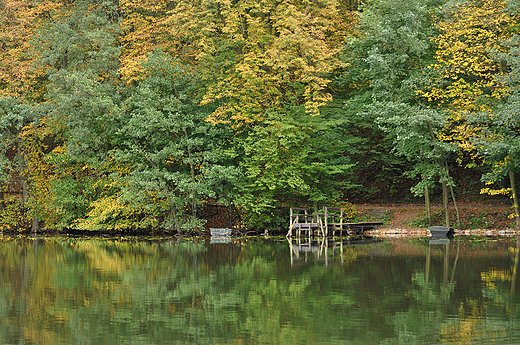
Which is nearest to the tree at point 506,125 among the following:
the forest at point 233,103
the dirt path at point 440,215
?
the forest at point 233,103

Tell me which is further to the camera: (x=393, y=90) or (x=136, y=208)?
(x=136, y=208)

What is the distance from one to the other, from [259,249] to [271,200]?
22.3 feet

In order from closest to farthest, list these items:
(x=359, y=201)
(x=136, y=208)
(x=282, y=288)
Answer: (x=282, y=288)
(x=136, y=208)
(x=359, y=201)

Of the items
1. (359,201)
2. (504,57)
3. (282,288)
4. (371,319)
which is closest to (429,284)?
(282,288)

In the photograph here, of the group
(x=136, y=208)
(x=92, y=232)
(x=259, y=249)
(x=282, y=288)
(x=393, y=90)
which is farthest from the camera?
(x=92, y=232)

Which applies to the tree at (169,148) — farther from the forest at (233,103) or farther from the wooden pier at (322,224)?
the wooden pier at (322,224)

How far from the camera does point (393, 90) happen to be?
28047 millimetres

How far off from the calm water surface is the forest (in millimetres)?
7849

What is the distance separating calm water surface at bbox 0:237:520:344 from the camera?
28.6ft

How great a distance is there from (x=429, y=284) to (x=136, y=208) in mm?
19884

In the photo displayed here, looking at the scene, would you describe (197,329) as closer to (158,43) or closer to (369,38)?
(369,38)

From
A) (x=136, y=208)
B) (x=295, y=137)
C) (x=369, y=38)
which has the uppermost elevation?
(x=369, y=38)

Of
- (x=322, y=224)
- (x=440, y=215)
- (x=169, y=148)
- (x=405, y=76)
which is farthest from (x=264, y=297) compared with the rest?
(x=440, y=215)

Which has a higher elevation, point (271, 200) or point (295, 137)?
point (295, 137)
